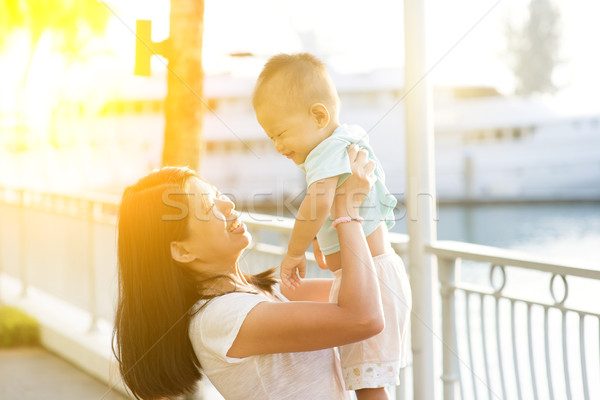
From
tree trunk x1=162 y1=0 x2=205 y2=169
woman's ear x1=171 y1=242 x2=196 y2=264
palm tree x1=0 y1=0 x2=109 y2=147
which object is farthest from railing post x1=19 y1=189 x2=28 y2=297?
palm tree x1=0 y1=0 x2=109 y2=147

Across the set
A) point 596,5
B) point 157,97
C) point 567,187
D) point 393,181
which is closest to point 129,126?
point 157,97

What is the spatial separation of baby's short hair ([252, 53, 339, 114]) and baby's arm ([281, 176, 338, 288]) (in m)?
0.25

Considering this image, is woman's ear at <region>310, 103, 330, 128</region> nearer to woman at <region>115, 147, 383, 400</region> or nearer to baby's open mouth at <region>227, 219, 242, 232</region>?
woman at <region>115, 147, 383, 400</region>

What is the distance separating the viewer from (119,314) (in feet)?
5.39

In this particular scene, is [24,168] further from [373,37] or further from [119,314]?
[119,314]

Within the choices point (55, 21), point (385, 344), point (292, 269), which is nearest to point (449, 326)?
point (385, 344)

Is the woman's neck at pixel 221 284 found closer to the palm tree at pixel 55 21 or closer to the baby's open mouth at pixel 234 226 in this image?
the baby's open mouth at pixel 234 226

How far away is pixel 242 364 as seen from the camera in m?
1.52

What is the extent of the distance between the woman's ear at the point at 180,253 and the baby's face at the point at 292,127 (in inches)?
16.0

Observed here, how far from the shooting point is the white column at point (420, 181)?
2.67 meters

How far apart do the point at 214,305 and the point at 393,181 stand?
27431 millimetres

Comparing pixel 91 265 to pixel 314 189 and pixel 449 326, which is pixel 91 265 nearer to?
pixel 449 326

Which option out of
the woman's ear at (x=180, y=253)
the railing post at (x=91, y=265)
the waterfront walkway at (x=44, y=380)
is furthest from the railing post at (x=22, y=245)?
the woman's ear at (x=180, y=253)

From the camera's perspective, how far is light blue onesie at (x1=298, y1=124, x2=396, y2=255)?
1677 mm
